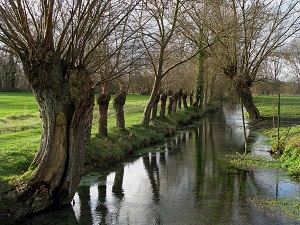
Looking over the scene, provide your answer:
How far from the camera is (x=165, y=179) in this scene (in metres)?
13.1

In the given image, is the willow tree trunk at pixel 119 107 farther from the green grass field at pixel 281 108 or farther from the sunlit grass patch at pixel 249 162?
the green grass field at pixel 281 108

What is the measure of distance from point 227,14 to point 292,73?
6369 centimetres

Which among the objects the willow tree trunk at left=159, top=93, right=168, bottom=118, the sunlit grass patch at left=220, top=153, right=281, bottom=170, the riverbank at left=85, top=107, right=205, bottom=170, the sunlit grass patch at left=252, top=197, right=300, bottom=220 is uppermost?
the willow tree trunk at left=159, top=93, right=168, bottom=118

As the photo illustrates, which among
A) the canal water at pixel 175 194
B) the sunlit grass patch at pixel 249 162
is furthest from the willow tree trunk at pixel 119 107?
the sunlit grass patch at pixel 249 162

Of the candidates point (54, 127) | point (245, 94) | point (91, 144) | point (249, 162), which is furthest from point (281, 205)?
point (245, 94)

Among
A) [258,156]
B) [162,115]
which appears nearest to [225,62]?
[162,115]

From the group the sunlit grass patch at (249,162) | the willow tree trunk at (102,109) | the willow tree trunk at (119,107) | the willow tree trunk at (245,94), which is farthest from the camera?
the willow tree trunk at (245,94)

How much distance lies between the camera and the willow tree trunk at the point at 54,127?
867 centimetres

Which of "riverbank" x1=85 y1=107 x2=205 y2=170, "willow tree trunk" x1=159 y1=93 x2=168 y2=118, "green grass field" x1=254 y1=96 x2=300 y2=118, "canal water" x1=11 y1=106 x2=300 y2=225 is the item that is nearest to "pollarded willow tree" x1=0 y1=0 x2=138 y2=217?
"canal water" x1=11 y1=106 x2=300 y2=225

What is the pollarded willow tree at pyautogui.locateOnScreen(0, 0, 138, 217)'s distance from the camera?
849 cm

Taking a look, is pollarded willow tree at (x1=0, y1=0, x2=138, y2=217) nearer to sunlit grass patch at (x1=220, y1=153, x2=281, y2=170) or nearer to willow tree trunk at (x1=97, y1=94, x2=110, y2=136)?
willow tree trunk at (x1=97, y1=94, x2=110, y2=136)

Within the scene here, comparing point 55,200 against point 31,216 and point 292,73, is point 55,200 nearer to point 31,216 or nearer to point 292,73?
point 31,216

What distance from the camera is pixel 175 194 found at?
1112 centimetres

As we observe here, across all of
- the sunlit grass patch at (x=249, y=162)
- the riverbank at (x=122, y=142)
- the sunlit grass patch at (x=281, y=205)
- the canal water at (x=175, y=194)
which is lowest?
the sunlit grass patch at (x=281, y=205)
